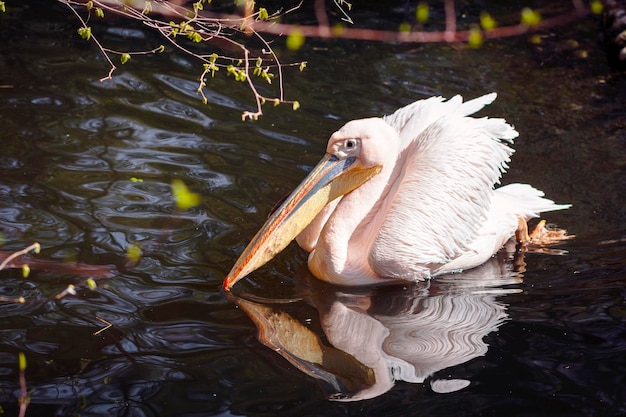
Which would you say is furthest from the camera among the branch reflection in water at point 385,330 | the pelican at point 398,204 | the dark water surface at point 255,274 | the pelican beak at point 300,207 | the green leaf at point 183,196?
the green leaf at point 183,196

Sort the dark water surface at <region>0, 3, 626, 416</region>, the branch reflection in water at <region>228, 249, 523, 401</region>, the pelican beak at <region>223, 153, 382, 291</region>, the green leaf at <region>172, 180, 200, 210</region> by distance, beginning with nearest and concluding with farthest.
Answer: the dark water surface at <region>0, 3, 626, 416</region>
the branch reflection in water at <region>228, 249, 523, 401</region>
the pelican beak at <region>223, 153, 382, 291</region>
the green leaf at <region>172, 180, 200, 210</region>

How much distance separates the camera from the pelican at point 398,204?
4.63 m

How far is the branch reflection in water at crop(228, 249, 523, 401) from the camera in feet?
12.6

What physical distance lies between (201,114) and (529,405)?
373 centimetres

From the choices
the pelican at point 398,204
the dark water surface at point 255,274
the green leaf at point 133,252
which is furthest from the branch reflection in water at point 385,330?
the green leaf at point 133,252

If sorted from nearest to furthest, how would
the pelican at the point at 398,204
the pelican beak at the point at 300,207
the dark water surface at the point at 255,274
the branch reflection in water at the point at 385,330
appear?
the dark water surface at the point at 255,274 → the branch reflection in water at the point at 385,330 → the pelican beak at the point at 300,207 → the pelican at the point at 398,204

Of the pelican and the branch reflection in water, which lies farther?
the pelican

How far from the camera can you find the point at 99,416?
3383 millimetres

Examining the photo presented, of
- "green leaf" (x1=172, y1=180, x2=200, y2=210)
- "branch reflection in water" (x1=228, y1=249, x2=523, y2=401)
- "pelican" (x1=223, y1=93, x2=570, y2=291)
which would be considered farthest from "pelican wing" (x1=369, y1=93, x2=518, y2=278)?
"green leaf" (x1=172, y1=180, x2=200, y2=210)

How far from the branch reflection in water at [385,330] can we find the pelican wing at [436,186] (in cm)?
19

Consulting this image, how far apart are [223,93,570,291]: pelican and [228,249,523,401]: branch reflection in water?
13 centimetres

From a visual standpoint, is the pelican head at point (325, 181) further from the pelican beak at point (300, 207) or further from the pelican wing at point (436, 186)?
the pelican wing at point (436, 186)

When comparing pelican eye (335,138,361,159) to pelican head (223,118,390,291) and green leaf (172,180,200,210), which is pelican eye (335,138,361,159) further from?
green leaf (172,180,200,210)

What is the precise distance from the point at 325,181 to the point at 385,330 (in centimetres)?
92
